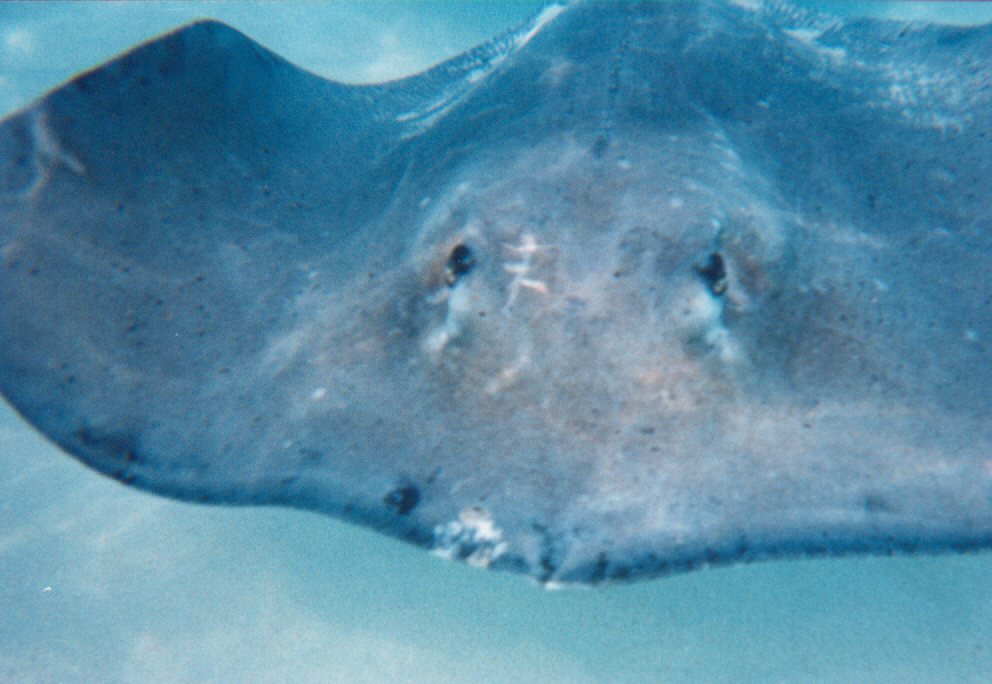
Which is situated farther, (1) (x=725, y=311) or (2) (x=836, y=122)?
(2) (x=836, y=122)

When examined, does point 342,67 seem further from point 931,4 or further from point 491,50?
point 931,4

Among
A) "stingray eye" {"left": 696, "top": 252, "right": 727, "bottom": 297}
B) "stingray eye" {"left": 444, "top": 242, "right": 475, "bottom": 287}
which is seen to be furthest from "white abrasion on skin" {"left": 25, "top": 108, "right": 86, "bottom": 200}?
"stingray eye" {"left": 696, "top": 252, "right": 727, "bottom": 297}

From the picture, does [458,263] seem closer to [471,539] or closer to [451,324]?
[451,324]

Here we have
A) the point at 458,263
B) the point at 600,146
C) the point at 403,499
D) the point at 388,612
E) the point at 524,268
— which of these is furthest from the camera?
the point at 388,612

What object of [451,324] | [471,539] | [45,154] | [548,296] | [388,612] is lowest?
[388,612]

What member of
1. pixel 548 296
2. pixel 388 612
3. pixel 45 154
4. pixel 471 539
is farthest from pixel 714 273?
pixel 45 154

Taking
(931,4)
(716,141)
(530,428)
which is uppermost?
(931,4)

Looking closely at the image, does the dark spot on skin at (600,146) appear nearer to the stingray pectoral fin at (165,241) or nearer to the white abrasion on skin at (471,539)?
the stingray pectoral fin at (165,241)

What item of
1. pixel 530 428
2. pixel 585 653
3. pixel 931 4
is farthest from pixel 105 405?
pixel 931 4
